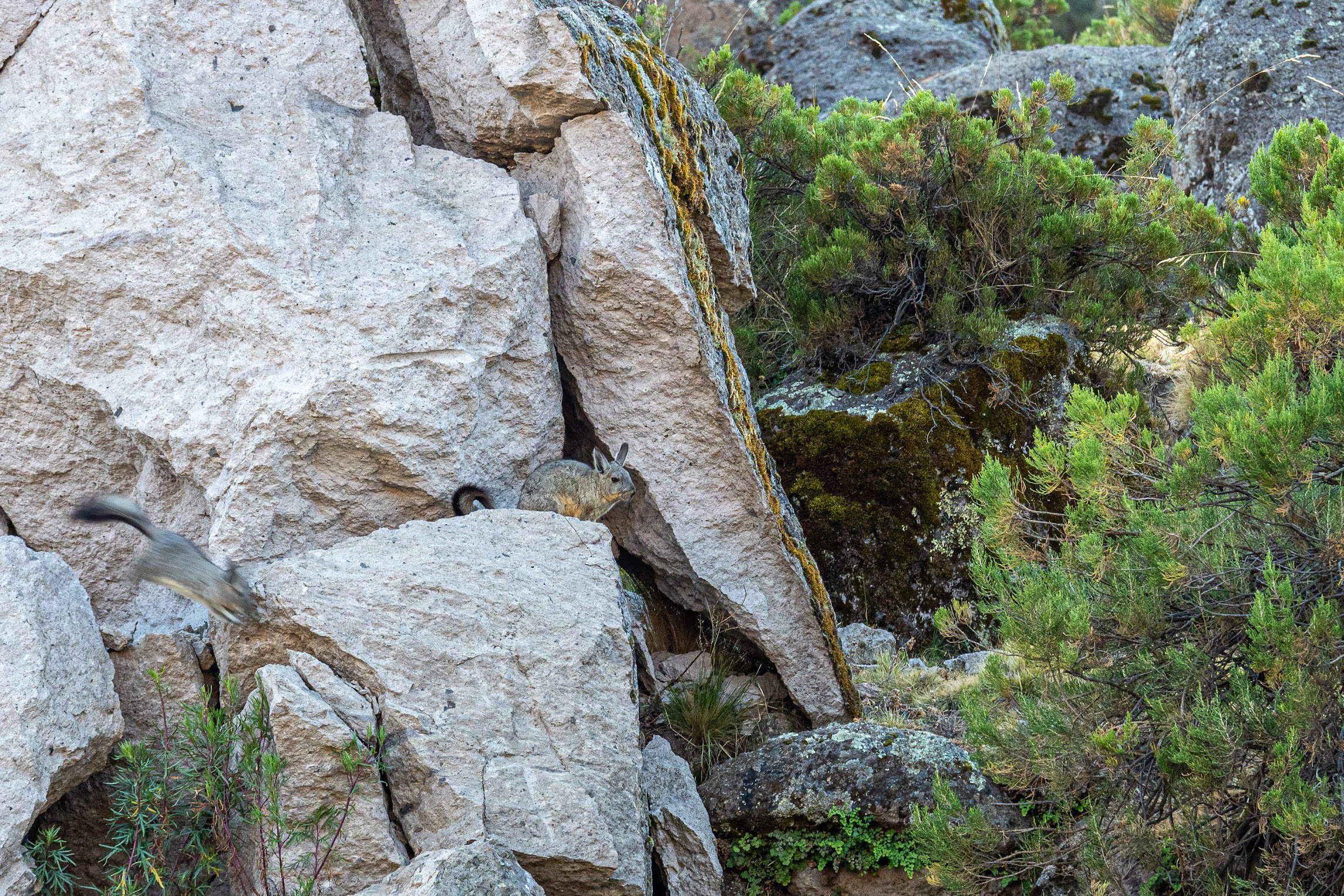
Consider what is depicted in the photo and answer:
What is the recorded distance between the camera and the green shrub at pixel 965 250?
8.12 meters

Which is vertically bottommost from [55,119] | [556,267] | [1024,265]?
[1024,265]

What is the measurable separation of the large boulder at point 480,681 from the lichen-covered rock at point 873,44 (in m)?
9.81

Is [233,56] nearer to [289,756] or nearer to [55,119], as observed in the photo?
[55,119]

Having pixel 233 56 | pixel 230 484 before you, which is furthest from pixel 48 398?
pixel 233 56

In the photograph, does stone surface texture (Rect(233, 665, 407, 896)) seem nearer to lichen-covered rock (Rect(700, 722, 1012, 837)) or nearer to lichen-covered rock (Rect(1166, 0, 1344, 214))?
lichen-covered rock (Rect(700, 722, 1012, 837))

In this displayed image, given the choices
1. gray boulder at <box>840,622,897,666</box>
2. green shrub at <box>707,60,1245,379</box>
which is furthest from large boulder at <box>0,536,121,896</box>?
green shrub at <box>707,60,1245,379</box>

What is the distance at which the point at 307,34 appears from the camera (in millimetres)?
5637

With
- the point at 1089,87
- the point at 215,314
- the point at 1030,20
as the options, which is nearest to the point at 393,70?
the point at 215,314

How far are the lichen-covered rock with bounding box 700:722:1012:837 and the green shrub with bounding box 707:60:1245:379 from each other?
338 centimetres

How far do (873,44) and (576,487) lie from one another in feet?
31.8

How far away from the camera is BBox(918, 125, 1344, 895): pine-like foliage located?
3861 mm

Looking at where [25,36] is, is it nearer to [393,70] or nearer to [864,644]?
[393,70]

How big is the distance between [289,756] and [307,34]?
3.39 meters

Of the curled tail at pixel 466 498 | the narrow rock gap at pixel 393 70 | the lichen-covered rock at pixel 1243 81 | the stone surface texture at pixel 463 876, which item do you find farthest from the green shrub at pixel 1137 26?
the stone surface texture at pixel 463 876
